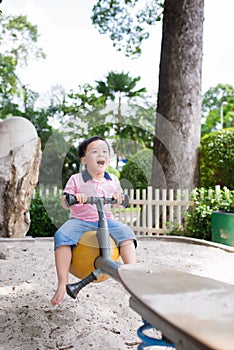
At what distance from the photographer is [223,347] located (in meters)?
0.93

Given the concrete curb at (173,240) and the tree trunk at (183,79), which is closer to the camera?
the concrete curb at (173,240)

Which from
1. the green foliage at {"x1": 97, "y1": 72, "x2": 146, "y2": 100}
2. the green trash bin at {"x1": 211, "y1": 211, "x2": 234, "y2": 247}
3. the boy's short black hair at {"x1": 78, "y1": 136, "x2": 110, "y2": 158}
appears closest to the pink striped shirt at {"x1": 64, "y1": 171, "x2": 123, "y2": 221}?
the boy's short black hair at {"x1": 78, "y1": 136, "x2": 110, "y2": 158}

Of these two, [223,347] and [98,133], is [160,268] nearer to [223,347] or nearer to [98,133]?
[223,347]

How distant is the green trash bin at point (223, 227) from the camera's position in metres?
5.73

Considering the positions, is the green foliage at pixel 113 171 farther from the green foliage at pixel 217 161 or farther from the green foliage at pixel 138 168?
the green foliage at pixel 217 161

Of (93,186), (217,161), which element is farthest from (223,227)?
(93,186)

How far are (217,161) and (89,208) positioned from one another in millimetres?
6345

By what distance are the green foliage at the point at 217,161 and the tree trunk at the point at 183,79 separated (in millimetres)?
303

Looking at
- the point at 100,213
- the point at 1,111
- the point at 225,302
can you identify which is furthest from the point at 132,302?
the point at 1,111

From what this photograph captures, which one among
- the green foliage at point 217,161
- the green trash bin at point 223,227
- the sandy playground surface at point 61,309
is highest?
the green foliage at point 217,161

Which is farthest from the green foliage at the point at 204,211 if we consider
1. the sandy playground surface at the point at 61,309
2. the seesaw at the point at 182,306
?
the seesaw at the point at 182,306

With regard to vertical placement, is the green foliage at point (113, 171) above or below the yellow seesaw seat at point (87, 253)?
above

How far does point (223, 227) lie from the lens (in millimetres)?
5816

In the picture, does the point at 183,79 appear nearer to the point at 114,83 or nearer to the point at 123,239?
the point at 123,239
